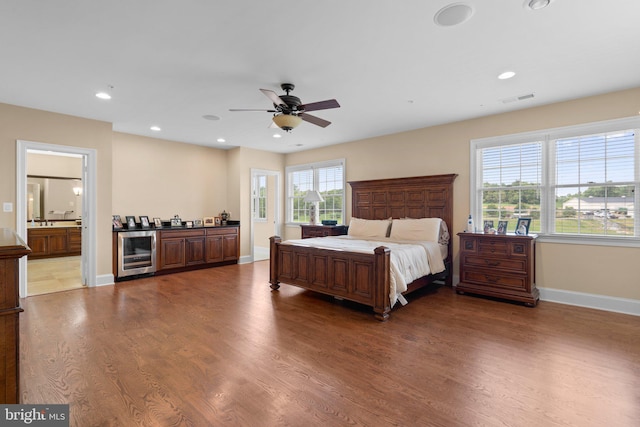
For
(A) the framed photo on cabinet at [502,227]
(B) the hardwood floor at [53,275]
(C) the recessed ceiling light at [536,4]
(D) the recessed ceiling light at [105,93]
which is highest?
(D) the recessed ceiling light at [105,93]

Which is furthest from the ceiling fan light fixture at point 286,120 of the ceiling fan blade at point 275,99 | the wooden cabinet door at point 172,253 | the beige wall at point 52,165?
the beige wall at point 52,165

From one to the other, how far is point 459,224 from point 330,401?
4.00 metres

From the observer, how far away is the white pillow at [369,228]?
5543mm

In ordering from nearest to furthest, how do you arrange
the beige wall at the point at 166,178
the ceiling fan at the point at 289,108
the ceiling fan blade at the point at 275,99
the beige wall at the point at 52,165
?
the ceiling fan blade at the point at 275,99
the ceiling fan at the point at 289,108
the beige wall at the point at 166,178
the beige wall at the point at 52,165

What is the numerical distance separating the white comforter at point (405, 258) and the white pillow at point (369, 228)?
417mm

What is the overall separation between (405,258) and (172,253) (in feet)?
14.8

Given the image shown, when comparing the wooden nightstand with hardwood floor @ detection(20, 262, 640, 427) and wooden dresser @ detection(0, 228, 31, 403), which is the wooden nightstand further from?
wooden dresser @ detection(0, 228, 31, 403)

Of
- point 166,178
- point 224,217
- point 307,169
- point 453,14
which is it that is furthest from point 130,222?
point 453,14

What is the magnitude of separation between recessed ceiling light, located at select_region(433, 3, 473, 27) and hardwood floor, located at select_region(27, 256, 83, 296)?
615 cm

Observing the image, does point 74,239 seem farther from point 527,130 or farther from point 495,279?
point 527,130

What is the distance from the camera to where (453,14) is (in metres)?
2.33

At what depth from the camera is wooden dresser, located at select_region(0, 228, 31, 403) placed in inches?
53.7

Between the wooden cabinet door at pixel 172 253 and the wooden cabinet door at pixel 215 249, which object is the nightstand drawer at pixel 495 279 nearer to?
the wooden cabinet door at pixel 215 249

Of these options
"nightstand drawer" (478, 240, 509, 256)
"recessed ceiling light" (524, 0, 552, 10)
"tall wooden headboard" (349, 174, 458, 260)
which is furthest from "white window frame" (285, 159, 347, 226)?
"recessed ceiling light" (524, 0, 552, 10)
